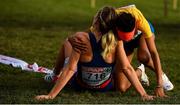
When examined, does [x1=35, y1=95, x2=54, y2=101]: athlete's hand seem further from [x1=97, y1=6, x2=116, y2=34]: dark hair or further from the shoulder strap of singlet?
[x1=97, y1=6, x2=116, y2=34]: dark hair

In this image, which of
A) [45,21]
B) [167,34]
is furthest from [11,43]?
[45,21]

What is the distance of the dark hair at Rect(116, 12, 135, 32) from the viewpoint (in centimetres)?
759

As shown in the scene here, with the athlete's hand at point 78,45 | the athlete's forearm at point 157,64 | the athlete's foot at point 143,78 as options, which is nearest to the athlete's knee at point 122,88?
the athlete's forearm at point 157,64

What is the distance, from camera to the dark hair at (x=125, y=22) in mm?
7590

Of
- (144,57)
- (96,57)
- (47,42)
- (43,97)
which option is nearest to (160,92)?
(144,57)

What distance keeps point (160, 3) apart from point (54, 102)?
3142 centimetres

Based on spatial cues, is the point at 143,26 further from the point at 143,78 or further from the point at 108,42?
the point at 143,78

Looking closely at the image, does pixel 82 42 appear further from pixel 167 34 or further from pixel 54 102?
pixel 167 34

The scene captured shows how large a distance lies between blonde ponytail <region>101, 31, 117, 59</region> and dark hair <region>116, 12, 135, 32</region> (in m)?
0.16

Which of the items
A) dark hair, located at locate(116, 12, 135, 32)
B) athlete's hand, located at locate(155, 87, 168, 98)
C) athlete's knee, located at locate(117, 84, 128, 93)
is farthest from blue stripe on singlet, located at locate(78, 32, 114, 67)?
athlete's hand, located at locate(155, 87, 168, 98)

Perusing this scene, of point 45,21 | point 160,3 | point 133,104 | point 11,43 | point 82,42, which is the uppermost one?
point 82,42

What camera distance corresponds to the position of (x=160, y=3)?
125ft

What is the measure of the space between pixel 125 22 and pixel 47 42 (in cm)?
827

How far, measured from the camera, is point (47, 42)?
1571cm
